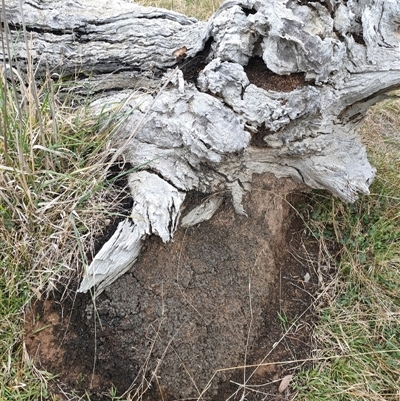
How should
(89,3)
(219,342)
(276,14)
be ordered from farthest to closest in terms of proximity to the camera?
(89,3)
(219,342)
(276,14)

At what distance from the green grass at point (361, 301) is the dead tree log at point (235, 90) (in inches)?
12.5

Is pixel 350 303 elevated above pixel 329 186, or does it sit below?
below

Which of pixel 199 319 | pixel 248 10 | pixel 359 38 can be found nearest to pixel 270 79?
pixel 248 10

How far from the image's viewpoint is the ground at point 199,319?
5.69ft

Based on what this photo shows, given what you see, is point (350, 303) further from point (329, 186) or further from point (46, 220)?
point (46, 220)

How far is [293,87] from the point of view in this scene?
1.83 metres

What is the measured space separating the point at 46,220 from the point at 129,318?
49cm

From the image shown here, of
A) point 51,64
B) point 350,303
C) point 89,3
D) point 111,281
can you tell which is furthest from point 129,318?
point 89,3

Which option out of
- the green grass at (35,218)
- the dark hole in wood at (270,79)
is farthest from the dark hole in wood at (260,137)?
the green grass at (35,218)

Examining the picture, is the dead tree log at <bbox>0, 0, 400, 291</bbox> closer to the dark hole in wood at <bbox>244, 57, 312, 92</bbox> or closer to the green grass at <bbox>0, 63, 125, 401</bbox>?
the dark hole in wood at <bbox>244, 57, 312, 92</bbox>

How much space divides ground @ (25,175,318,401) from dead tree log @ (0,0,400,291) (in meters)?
0.11

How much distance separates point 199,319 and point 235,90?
2.97 ft

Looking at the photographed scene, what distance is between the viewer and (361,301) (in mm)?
2141

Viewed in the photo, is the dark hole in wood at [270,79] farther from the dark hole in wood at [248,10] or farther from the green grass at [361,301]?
the green grass at [361,301]
